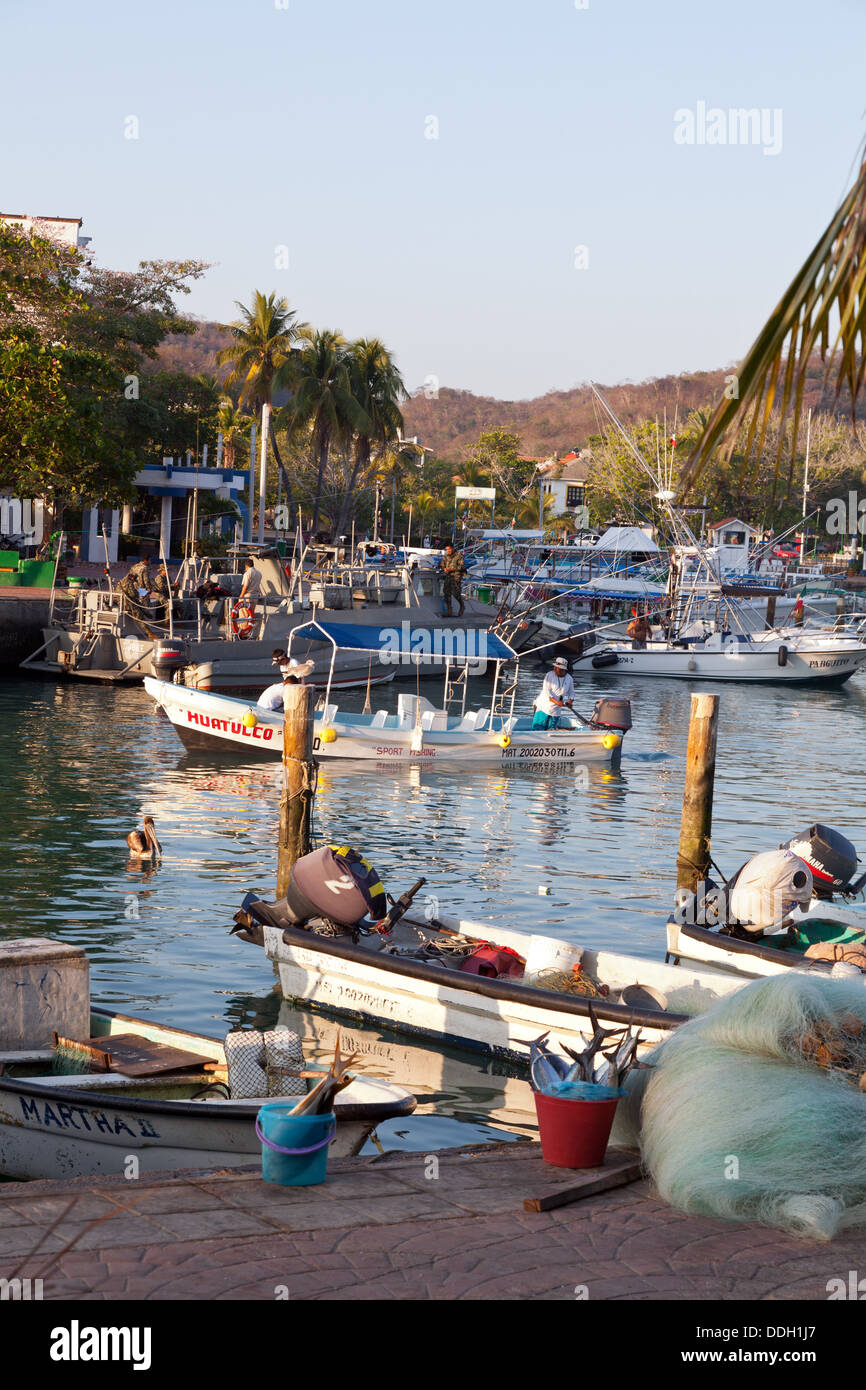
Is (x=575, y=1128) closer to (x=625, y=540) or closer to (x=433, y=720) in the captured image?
(x=433, y=720)

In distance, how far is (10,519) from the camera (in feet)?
182

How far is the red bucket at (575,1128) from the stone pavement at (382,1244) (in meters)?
0.22

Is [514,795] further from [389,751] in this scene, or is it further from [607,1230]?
[607,1230]

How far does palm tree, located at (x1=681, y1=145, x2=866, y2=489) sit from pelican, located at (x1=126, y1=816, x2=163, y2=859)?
15.3 metres

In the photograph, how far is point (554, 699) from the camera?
29.6 m

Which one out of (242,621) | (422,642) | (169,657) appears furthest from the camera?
(242,621)

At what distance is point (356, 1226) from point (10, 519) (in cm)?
5207

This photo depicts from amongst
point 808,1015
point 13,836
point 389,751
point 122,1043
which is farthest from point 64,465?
point 808,1015

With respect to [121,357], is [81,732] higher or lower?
lower

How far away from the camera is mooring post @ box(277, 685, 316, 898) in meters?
15.4

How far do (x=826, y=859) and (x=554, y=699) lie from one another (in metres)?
14.3

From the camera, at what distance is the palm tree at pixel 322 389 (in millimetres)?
78250

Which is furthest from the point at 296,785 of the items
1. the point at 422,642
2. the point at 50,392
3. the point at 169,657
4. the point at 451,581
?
the point at 451,581

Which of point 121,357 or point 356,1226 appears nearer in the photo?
point 356,1226
